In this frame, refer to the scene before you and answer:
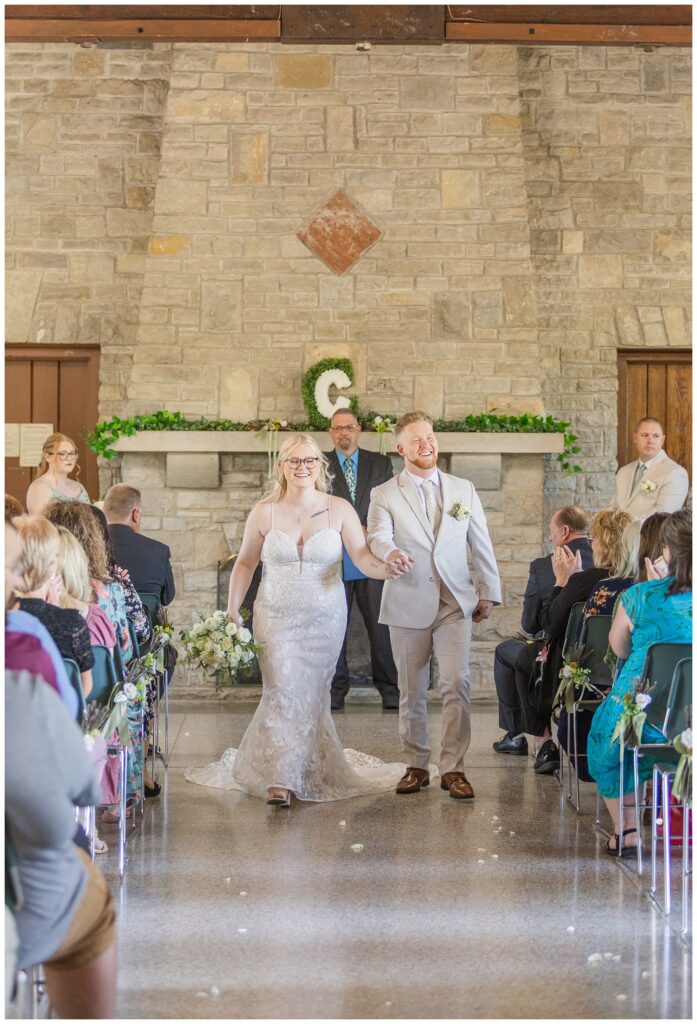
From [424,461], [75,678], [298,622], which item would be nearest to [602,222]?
[424,461]

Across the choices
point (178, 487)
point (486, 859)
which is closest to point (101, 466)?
point (178, 487)

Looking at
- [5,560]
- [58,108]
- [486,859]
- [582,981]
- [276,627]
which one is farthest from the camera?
[58,108]

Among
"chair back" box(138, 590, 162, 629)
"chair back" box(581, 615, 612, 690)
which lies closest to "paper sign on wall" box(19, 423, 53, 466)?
"chair back" box(138, 590, 162, 629)

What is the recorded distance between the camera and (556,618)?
558 centimetres

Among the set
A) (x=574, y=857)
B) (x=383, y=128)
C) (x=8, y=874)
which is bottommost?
(x=574, y=857)

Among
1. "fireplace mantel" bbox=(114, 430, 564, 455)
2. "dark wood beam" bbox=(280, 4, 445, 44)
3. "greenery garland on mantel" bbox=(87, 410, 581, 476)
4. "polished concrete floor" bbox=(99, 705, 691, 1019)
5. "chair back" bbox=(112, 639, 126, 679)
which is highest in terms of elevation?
"dark wood beam" bbox=(280, 4, 445, 44)

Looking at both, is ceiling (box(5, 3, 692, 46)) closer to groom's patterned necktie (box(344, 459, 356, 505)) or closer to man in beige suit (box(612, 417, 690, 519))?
man in beige suit (box(612, 417, 690, 519))

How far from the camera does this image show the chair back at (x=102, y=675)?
13.9 ft

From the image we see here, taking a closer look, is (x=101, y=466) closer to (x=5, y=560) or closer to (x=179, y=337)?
(x=179, y=337)

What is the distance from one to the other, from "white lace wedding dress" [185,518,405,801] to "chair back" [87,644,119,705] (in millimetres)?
1414

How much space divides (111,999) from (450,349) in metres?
7.13

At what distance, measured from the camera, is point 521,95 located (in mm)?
9875

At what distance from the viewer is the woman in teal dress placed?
4.17 m

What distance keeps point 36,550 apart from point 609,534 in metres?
2.76
